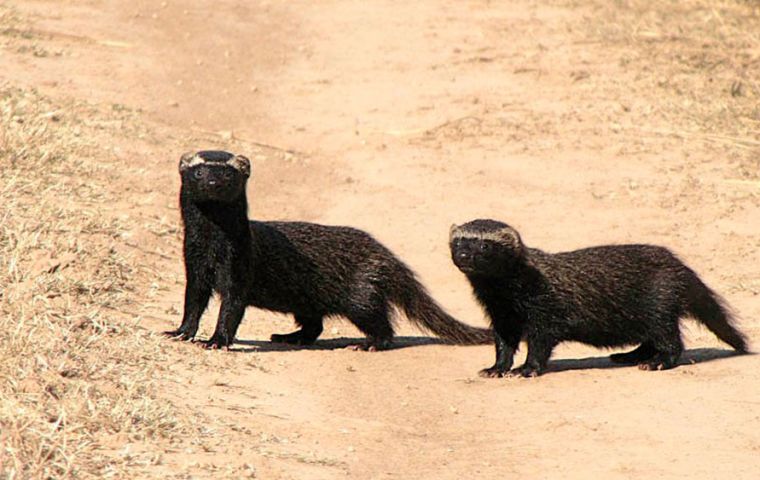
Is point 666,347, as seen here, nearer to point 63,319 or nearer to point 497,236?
point 497,236

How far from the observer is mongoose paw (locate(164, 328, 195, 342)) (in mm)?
8633

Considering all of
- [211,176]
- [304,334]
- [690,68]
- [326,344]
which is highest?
[211,176]

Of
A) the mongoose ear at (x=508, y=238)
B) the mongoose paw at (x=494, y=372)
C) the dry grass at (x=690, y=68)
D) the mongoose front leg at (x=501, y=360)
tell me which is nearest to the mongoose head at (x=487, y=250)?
the mongoose ear at (x=508, y=238)

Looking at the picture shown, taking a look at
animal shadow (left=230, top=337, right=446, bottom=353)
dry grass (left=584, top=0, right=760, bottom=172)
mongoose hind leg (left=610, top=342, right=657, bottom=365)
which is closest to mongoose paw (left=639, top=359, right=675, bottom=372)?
mongoose hind leg (left=610, top=342, right=657, bottom=365)

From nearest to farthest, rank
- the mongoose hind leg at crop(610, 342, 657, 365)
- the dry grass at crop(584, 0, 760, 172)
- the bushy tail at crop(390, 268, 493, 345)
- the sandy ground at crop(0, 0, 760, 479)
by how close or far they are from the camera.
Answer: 1. the sandy ground at crop(0, 0, 760, 479)
2. the mongoose hind leg at crop(610, 342, 657, 365)
3. the bushy tail at crop(390, 268, 493, 345)
4. the dry grass at crop(584, 0, 760, 172)

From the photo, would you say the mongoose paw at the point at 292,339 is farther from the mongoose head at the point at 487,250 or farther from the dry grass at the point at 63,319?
the mongoose head at the point at 487,250

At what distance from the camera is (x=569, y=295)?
8852 mm

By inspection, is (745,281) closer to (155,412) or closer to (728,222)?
(728,222)

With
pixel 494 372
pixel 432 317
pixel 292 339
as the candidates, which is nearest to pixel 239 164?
pixel 292 339

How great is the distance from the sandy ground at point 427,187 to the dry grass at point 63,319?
285 millimetres

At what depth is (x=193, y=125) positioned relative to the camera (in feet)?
51.8

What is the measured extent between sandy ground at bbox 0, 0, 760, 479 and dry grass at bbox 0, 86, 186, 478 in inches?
11.2

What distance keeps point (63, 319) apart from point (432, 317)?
10.6 feet

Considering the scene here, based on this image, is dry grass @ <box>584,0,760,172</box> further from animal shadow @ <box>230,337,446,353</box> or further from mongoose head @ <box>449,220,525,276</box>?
mongoose head @ <box>449,220,525,276</box>
